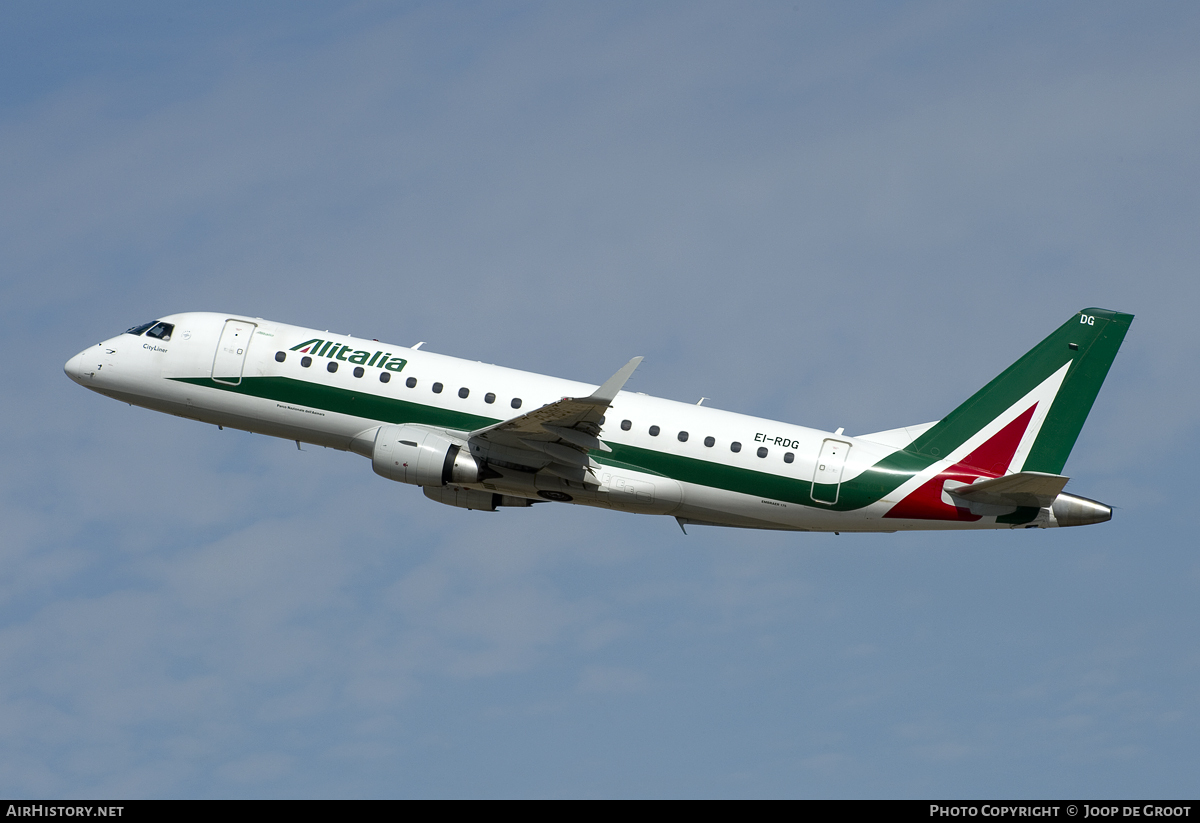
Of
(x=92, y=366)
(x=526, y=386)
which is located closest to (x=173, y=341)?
(x=92, y=366)

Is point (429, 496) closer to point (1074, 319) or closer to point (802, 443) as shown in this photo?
point (802, 443)

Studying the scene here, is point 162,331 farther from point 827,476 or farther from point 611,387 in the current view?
point 827,476

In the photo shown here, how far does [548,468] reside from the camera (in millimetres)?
47406

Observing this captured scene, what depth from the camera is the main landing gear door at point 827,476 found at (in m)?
47.3

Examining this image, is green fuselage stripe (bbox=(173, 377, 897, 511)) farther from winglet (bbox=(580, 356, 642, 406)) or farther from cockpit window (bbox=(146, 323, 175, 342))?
cockpit window (bbox=(146, 323, 175, 342))

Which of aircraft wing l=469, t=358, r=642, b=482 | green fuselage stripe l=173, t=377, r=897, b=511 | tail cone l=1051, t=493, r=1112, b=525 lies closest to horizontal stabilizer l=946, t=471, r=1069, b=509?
tail cone l=1051, t=493, r=1112, b=525

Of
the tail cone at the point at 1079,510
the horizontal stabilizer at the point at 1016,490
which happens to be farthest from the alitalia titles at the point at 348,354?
the tail cone at the point at 1079,510

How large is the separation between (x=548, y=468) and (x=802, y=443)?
914cm

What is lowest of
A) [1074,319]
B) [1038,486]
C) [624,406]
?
[1038,486]

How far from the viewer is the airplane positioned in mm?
46875

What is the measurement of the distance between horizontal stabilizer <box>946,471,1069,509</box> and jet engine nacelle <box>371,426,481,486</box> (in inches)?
682

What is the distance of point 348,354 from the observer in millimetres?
49438

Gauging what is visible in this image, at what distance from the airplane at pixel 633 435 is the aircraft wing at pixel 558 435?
70 millimetres

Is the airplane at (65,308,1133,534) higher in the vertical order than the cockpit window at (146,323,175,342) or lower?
lower
